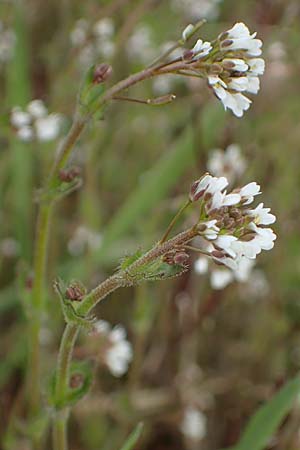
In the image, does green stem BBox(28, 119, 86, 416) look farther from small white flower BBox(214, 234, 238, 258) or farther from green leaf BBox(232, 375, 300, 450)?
green leaf BBox(232, 375, 300, 450)

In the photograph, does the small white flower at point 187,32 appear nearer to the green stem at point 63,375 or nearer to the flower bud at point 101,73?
the flower bud at point 101,73

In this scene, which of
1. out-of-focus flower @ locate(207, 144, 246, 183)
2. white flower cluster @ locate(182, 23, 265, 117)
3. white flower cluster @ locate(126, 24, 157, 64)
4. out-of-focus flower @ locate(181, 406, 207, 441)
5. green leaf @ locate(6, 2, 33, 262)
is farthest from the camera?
white flower cluster @ locate(126, 24, 157, 64)

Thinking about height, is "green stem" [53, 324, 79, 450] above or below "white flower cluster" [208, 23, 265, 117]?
below

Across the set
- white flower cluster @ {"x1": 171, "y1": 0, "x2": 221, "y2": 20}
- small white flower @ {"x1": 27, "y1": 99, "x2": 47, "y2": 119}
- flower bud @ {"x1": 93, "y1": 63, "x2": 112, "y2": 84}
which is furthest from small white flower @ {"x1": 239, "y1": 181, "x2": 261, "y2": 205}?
white flower cluster @ {"x1": 171, "y1": 0, "x2": 221, "y2": 20}

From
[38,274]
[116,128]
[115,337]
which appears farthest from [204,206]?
[116,128]

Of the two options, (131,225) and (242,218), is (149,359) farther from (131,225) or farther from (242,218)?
(242,218)

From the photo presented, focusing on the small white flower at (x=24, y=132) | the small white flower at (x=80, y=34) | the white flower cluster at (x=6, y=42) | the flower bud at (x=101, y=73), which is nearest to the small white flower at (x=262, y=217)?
the flower bud at (x=101, y=73)
